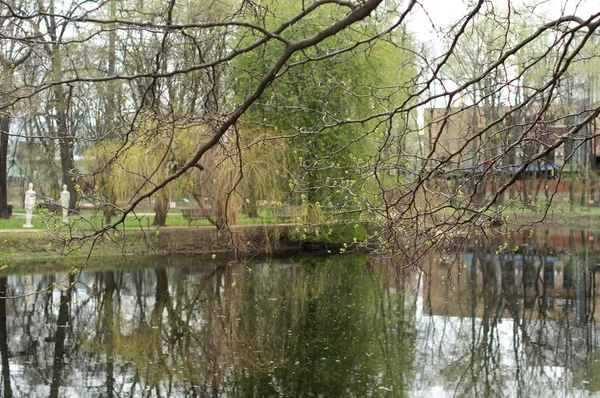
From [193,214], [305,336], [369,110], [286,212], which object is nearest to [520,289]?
[305,336]

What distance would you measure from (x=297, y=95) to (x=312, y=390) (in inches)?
587

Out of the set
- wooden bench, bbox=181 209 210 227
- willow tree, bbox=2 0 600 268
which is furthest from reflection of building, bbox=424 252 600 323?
wooden bench, bbox=181 209 210 227

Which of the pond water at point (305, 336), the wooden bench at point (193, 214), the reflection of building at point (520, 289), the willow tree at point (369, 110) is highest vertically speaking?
the willow tree at point (369, 110)

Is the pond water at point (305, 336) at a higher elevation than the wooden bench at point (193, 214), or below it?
below

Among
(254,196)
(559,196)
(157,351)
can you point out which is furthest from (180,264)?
(559,196)

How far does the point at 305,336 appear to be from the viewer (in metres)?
11.5

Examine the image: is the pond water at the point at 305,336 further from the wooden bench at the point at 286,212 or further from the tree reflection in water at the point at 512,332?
the wooden bench at the point at 286,212

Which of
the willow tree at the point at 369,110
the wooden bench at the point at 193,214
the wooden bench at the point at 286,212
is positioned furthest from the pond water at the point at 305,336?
the wooden bench at the point at 193,214

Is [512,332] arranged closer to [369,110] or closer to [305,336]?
[305,336]

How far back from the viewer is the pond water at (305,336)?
8.74 meters

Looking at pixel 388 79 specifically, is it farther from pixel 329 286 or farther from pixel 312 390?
pixel 312 390

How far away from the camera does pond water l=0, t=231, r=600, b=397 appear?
874cm

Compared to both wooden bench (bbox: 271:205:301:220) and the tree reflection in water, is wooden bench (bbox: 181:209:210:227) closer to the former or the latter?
wooden bench (bbox: 271:205:301:220)

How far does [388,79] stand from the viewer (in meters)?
25.4
